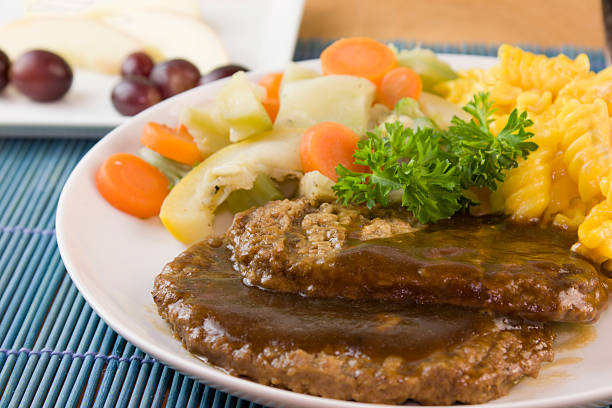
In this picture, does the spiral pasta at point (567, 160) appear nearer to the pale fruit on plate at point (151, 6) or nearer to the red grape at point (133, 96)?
the red grape at point (133, 96)

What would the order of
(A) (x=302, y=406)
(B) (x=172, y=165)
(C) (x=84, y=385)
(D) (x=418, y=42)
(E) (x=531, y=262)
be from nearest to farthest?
1. (A) (x=302, y=406)
2. (E) (x=531, y=262)
3. (C) (x=84, y=385)
4. (B) (x=172, y=165)
5. (D) (x=418, y=42)

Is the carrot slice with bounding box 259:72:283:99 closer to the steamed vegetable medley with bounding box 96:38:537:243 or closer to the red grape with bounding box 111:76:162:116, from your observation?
the steamed vegetable medley with bounding box 96:38:537:243

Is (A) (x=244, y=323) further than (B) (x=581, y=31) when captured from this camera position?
No

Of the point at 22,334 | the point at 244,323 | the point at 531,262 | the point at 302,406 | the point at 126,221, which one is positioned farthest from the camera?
Answer: the point at 126,221

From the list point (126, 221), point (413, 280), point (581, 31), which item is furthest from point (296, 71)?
point (581, 31)

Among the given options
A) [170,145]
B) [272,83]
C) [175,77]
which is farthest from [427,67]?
[175,77]

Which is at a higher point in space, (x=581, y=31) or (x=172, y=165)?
(x=581, y=31)

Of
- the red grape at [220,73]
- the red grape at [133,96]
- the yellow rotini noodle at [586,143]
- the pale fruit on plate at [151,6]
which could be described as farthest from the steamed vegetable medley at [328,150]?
the pale fruit on plate at [151,6]

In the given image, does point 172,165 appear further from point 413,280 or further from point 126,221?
point 413,280
